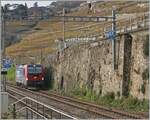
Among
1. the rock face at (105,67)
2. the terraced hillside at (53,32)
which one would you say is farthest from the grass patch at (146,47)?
the terraced hillside at (53,32)

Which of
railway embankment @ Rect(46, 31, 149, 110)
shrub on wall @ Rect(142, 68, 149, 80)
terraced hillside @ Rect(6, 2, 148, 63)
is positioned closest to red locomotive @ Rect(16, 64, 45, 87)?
railway embankment @ Rect(46, 31, 149, 110)

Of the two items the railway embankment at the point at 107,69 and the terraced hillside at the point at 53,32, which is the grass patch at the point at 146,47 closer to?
the railway embankment at the point at 107,69

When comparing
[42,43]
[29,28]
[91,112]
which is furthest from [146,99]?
[29,28]

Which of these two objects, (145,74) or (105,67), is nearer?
(145,74)

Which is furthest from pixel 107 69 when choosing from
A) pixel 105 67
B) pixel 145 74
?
pixel 145 74

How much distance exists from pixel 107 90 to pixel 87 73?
591 centimetres

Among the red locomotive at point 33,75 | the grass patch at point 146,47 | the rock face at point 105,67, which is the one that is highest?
the grass patch at point 146,47

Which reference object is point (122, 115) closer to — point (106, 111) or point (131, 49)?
point (106, 111)

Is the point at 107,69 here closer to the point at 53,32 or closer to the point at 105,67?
the point at 105,67

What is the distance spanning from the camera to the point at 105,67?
3944cm

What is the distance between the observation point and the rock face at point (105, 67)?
3356 centimetres

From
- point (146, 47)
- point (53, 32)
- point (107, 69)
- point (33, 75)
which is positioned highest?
point (53, 32)

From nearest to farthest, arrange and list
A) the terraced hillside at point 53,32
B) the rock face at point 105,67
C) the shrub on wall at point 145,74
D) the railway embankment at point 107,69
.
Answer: the shrub on wall at point 145,74, the railway embankment at point 107,69, the rock face at point 105,67, the terraced hillside at point 53,32

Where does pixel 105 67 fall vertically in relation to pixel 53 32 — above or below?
below
